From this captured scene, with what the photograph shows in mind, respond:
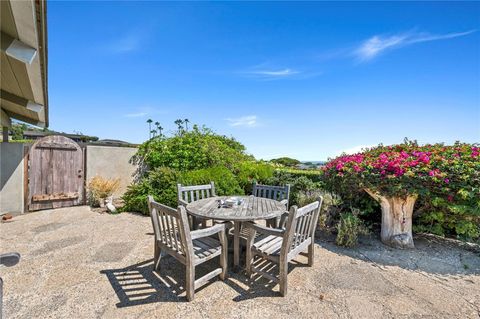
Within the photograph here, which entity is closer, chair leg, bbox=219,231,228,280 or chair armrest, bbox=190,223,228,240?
chair armrest, bbox=190,223,228,240

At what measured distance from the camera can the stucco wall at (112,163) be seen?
257 inches

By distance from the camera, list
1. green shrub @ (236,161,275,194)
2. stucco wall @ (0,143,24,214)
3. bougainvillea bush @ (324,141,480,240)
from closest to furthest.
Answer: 1. bougainvillea bush @ (324,141,480,240)
2. stucco wall @ (0,143,24,214)
3. green shrub @ (236,161,275,194)

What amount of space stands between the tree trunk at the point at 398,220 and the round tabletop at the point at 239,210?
78.7 inches

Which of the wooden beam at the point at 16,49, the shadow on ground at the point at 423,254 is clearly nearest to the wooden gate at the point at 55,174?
the wooden beam at the point at 16,49

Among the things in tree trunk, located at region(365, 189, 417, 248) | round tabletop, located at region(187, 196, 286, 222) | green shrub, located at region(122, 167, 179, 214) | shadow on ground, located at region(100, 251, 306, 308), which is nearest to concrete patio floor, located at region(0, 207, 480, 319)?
shadow on ground, located at region(100, 251, 306, 308)

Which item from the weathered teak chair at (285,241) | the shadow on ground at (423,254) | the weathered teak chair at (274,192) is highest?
the weathered teak chair at (274,192)

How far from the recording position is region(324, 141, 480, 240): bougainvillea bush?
10.3 feet

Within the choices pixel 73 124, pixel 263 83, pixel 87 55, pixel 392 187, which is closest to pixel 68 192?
pixel 87 55

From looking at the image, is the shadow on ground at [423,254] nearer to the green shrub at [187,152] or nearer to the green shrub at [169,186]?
the green shrub at [169,186]

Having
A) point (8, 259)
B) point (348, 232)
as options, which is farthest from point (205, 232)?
point (348, 232)

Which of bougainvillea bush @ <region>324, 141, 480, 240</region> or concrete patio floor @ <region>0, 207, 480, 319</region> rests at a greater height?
bougainvillea bush @ <region>324, 141, 480, 240</region>

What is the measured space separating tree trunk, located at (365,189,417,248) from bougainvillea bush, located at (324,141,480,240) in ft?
0.54

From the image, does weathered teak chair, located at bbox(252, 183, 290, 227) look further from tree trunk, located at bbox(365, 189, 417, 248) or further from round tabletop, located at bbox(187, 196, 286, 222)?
tree trunk, located at bbox(365, 189, 417, 248)

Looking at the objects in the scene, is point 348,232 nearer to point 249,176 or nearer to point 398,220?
point 398,220
